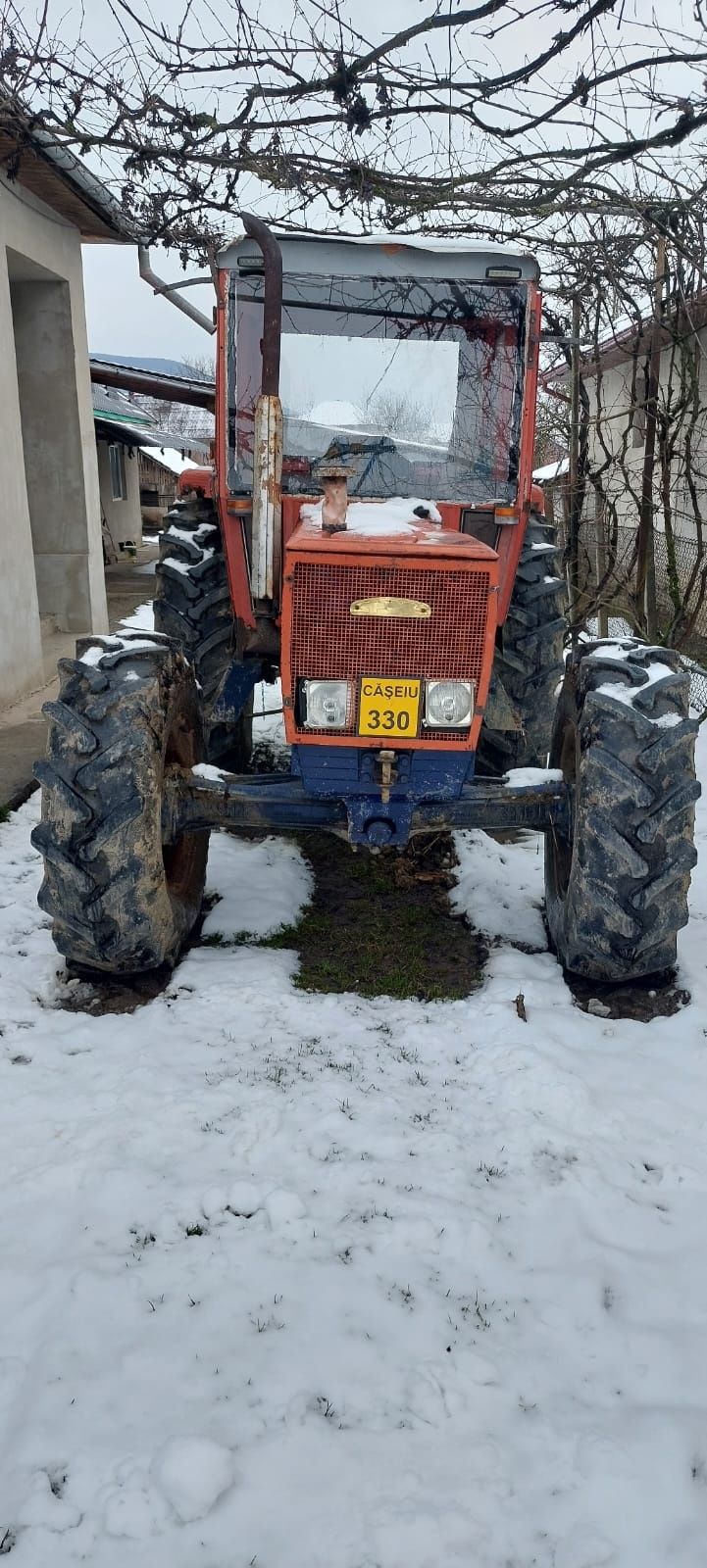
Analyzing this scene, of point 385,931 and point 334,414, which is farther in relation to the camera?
point 385,931

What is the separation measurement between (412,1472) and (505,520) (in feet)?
9.74

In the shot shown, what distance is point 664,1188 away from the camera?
2469 millimetres

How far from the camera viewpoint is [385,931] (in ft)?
13.0

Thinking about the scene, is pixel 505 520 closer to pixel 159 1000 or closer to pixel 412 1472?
pixel 159 1000

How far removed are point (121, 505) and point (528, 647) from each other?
660 inches

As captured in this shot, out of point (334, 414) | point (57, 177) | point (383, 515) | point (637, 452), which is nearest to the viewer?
point (383, 515)

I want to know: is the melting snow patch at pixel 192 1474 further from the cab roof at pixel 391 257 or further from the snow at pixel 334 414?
the cab roof at pixel 391 257

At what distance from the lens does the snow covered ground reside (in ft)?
5.42

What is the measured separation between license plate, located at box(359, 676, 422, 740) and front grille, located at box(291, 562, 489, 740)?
1.4 inches

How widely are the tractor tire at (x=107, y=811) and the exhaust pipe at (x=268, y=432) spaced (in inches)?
22.0

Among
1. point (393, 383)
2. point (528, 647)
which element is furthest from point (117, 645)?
point (528, 647)

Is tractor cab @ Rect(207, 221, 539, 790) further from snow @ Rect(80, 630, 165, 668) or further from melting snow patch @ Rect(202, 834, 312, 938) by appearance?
melting snow patch @ Rect(202, 834, 312, 938)

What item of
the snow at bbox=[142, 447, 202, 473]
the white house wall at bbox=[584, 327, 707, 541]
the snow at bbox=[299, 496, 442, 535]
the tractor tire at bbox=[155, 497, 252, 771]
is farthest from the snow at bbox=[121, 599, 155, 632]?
the snow at bbox=[142, 447, 202, 473]

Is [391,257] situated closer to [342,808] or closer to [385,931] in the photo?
[342,808]
